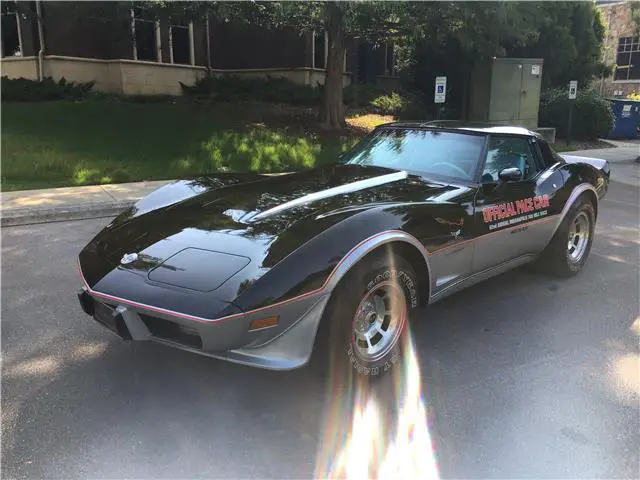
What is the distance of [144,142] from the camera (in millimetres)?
12414

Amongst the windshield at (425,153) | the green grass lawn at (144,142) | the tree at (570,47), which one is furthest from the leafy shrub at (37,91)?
the tree at (570,47)

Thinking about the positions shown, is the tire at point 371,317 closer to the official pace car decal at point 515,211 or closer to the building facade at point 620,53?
the official pace car decal at point 515,211

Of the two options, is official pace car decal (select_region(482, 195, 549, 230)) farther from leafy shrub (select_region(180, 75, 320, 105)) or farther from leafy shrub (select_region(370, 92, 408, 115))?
leafy shrub (select_region(180, 75, 320, 105))

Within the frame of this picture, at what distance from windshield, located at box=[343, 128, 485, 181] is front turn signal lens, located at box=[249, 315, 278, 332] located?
2030 mm

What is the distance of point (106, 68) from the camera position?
19.0 metres

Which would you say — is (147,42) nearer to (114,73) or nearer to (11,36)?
(114,73)

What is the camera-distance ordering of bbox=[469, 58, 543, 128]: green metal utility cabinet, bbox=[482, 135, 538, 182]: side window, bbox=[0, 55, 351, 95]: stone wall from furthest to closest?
bbox=[0, 55, 351, 95]: stone wall
bbox=[469, 58, 543, 128]: green metal utility cabinet
bbox=[482, 135, 538, 182]: side window

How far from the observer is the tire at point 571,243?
4.95 metres

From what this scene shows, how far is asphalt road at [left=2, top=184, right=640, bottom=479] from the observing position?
8.55ft

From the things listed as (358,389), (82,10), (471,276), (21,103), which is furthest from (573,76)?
(358,389)

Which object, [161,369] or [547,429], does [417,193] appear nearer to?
[547,429]

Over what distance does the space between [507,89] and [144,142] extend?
10.6 m

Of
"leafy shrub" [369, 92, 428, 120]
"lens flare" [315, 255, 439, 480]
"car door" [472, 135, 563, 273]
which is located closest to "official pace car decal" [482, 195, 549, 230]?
"car door" [472, 135, 563, 273]

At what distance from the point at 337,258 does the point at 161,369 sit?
1332 millimetres
